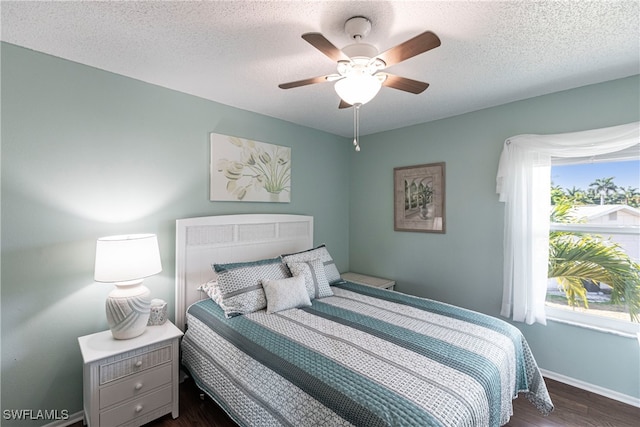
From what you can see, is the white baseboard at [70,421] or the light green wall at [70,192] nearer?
the light green wall at [70,192]

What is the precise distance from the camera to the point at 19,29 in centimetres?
162

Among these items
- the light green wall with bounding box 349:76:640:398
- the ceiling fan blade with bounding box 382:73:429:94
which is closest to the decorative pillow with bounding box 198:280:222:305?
the ceiling fan blade with bounding box 382:73:429:94

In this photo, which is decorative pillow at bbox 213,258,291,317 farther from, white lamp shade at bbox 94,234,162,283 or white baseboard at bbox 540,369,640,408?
white baseboard at bbox 540,369,640,408

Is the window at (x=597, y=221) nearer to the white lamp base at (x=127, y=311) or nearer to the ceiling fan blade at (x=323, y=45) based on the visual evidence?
the ceiling fan blade at (x=323, y=45)

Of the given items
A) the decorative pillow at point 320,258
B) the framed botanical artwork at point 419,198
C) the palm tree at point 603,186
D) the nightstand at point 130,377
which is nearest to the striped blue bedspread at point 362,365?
A: the nightstand at point 130,377

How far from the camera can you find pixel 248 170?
9.50ft

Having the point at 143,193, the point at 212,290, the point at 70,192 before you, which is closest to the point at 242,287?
the point at 212,290

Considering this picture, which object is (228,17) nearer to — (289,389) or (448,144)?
(289,389)

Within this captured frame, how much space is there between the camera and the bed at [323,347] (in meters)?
1.27

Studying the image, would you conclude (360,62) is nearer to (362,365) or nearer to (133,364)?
(362,365)

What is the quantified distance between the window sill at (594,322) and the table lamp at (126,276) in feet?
10.5

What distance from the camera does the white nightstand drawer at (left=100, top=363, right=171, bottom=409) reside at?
68.2 inches

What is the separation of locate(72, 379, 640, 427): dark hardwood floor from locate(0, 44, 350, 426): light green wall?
0.58 m

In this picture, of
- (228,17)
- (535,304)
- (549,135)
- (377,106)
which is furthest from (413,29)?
(535,304)
